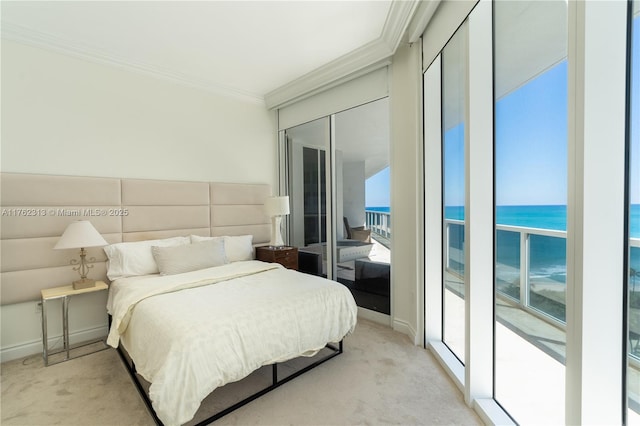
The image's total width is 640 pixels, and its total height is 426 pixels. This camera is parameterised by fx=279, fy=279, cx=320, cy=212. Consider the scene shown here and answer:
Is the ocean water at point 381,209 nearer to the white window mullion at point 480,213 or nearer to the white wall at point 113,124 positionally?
the white window mullion at point 480,213

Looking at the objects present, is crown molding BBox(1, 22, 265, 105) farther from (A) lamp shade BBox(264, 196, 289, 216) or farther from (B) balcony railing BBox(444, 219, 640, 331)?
(B) balcony railing BBox(444, 219, 640, 331)

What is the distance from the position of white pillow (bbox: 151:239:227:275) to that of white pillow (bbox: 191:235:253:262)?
1.05 ft

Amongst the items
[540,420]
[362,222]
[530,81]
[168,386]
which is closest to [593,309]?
[540,420]

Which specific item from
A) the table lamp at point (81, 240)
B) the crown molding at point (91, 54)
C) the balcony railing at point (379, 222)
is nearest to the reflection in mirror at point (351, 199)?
the balcony railing at point (379, 222)

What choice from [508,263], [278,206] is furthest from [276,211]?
[508,263]

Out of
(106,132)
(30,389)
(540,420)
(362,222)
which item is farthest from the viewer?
(362,222)

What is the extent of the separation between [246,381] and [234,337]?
0.67m

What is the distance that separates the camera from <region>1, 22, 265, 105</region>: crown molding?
242 centimetres

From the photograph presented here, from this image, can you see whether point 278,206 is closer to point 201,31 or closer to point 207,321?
point 201,31

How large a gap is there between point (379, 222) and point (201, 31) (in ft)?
8.43

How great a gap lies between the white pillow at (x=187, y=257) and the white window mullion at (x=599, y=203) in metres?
2.79

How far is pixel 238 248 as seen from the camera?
3443 mm

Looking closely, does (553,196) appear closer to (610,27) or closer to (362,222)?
(610,27)

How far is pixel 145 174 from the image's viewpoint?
3.13m
